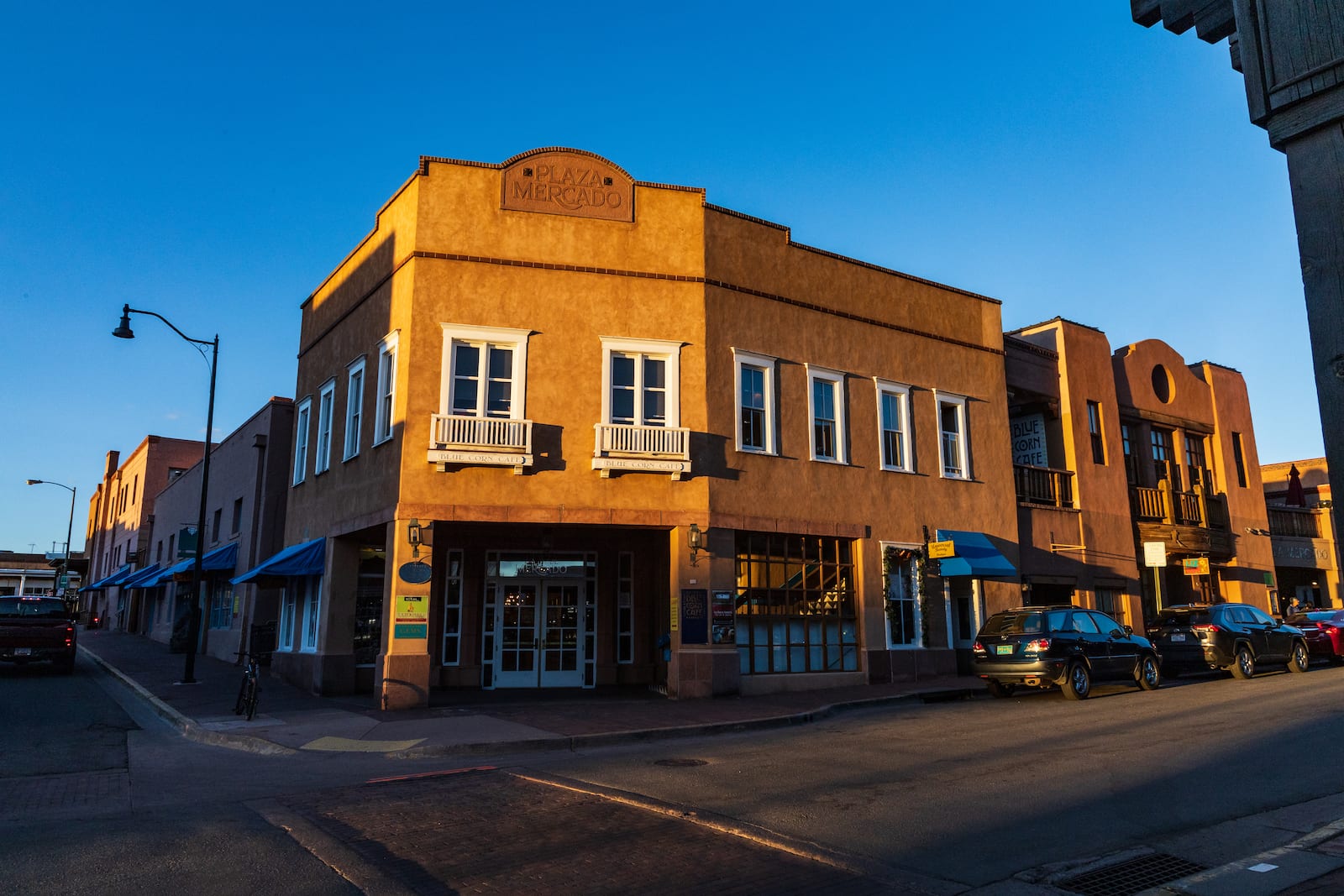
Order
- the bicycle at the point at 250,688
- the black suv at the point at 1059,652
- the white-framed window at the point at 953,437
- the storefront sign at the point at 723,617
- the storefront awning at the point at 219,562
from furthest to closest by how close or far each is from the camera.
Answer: the storefront awning at the point at 219,562 < the white-framed window at the point at 953,437 < the storefront sign at the point at 723,617 < the black suv at the point at 1059,652 < the bicycle at the point at 250,688

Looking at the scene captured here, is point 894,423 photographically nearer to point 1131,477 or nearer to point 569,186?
point 569,186

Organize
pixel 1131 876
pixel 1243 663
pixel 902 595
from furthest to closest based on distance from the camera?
pixel 902 595, pixel 1243 663, pixel 1131 876

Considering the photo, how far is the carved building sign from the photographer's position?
1808 centimetres

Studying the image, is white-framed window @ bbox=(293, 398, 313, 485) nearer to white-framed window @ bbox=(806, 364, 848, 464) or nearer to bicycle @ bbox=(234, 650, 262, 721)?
bicycle @ bbox=(234, 650, 262, 721)

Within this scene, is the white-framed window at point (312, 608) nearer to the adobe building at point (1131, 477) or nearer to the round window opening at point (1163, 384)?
the adobe building at point (1131, 477)

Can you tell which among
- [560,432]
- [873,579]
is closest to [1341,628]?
[873,579]

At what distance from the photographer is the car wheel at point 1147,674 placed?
58.5 feet

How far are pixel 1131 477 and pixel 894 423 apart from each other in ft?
34.9

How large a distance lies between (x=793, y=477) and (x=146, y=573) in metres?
30.9

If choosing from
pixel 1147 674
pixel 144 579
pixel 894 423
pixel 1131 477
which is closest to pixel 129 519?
pixel 144 579

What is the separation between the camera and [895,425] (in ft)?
69.6

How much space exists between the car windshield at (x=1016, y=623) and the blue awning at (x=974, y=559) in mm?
2459

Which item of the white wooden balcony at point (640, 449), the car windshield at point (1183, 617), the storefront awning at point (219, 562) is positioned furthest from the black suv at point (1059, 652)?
the storefront awning at point (219, 562)

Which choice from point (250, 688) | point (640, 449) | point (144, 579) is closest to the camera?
point (250, 688)
